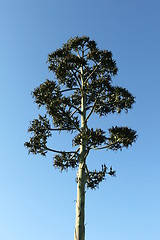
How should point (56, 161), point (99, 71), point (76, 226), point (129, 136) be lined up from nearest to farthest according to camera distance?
point (76, 226) < point (129, 136) < point (56, 161) < point (99, 71)

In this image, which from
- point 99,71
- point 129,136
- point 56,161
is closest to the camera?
point 129,136

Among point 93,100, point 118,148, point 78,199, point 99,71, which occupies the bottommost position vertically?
point 78,199

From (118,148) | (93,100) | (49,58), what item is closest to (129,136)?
(118,148)

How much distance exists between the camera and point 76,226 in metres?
12.7

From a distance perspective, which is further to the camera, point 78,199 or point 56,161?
point 56,161

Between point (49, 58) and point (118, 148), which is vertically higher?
point (49, 58)

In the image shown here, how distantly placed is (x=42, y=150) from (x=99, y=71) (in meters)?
6.04

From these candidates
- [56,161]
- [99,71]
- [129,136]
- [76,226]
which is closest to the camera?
[76,226]

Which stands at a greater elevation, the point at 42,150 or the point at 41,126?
the point at 41,126

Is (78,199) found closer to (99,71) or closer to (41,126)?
(41,126)

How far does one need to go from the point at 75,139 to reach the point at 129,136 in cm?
278

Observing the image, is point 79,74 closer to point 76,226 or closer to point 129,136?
point 129,136

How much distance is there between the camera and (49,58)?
17562 millimetres

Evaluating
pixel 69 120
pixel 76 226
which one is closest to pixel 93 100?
pixel 69 120
